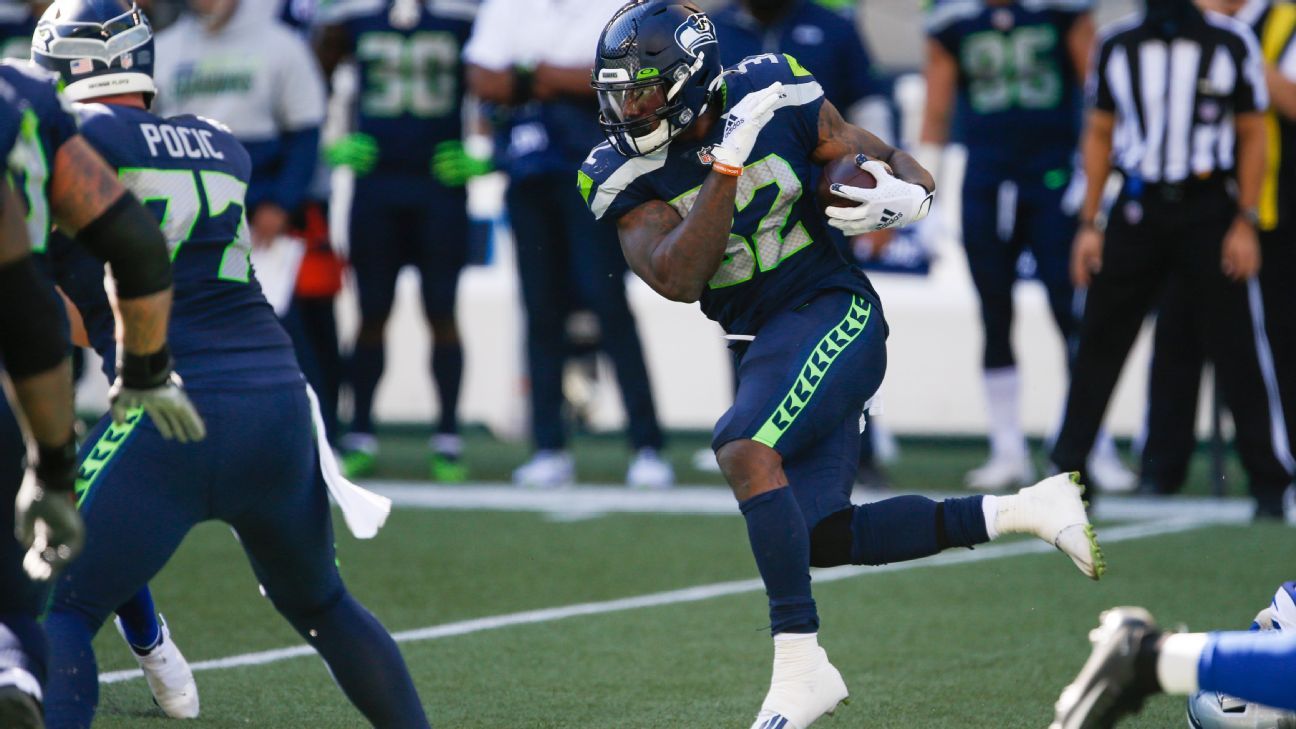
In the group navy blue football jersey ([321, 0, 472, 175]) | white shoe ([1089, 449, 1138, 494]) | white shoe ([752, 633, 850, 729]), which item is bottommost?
white shoe ([1089, 449, 1138, 494])

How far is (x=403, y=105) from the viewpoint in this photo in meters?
9.18

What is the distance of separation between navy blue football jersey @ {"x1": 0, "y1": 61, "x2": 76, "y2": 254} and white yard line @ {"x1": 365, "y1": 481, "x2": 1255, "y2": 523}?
199 inches

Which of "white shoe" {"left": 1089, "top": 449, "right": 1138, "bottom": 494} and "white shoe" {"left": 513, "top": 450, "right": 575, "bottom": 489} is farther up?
"white shoe" {"left": 1089, "top": 449, "right": 1138, "bottom": 494}

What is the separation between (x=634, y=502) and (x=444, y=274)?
1578 mm

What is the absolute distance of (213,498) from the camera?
3611mm

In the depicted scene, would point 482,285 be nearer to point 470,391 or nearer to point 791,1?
point 470,391

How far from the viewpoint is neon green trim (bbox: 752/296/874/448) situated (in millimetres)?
4109

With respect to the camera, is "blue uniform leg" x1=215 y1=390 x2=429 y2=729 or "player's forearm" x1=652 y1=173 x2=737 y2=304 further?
"player's forearm" x1=652 y1=173 x2=737 y2=304

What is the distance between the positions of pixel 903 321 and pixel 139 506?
25.7ft

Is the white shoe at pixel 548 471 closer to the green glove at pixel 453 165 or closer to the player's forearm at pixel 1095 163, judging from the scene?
the green glove at pixel 453 165

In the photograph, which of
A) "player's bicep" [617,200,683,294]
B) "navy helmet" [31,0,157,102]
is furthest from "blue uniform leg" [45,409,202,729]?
"player's bicep" [617,200,683,294]

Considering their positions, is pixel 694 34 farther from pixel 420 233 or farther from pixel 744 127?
pixel 420 233

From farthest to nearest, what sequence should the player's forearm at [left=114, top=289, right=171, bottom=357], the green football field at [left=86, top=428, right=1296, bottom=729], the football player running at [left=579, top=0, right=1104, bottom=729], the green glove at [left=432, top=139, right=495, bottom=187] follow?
the green glove at [left=432, top=139, right=495, bottom=187]
the green football field at [left=86, top=428, right=1296, bottom=729]
the football player running at [left=579, top=0, right=1104, bottom=729]
the player's forearm at [left=114, top=289, right=171, bottom=357]

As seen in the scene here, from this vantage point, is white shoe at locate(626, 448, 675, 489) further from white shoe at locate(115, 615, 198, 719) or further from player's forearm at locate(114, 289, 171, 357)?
player's forearm at locate(114, 289, 171, 357)
